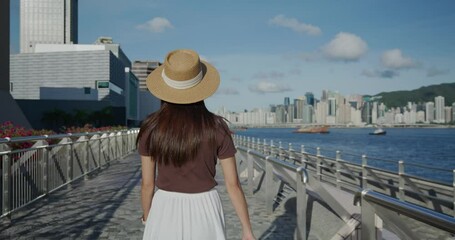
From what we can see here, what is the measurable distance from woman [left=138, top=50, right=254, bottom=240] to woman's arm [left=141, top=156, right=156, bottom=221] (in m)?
0.01

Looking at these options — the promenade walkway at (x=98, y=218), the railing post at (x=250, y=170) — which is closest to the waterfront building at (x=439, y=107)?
the railing post at (x=250, y=170)

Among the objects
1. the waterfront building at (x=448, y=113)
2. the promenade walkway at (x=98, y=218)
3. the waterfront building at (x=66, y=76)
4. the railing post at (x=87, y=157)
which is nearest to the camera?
the promenade walkway at (x=98, y=218)

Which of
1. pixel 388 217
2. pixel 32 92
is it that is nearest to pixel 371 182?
pixel 388 217

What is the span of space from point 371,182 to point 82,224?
9.33 metres

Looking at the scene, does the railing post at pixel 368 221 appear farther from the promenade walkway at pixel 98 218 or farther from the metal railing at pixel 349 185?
the promenade walkway at pixel 98 218

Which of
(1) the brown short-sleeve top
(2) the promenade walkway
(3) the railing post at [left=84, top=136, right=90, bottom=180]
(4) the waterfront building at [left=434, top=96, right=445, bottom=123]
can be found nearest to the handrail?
(1) the brown short-sleeve top

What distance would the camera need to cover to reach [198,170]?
251 centimetres

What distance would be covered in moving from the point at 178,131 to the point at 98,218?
4666mm

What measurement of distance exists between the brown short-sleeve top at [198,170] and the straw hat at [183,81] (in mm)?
229

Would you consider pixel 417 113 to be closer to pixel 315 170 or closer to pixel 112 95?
pixel 112 95

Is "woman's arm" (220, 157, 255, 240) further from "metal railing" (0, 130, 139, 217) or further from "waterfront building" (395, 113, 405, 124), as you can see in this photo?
"waterfront building" (395, 113, 405, 124)

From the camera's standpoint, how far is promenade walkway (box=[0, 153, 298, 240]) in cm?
575

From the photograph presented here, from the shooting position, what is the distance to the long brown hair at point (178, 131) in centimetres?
247

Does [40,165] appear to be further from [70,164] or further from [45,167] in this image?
[70,164]
